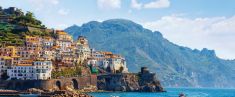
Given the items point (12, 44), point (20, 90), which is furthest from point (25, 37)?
point (20, 90)

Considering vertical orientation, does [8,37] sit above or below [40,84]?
above

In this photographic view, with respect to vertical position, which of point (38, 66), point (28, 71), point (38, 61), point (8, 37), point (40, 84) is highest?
point (8, 37)

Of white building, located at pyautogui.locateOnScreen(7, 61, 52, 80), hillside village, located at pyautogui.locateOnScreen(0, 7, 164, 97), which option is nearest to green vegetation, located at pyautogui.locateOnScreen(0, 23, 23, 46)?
hillside village, located at pyautogui.locateOnScreen(0, 7, 164, 97)

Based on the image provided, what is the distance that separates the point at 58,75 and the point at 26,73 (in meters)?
12.6

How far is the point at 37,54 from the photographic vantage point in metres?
183

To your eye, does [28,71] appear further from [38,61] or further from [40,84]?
[40,84]

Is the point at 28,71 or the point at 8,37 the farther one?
the point at 8,37

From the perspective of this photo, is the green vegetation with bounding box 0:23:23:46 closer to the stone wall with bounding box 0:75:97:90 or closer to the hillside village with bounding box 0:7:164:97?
the hillside village with bounding box 0:7:164:97

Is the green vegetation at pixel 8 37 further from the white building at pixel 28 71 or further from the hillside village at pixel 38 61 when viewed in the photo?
the white building at pixel 28 71

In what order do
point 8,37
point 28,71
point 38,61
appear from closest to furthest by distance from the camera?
1. point 28,71
2. point 38,61
3. point 8,37

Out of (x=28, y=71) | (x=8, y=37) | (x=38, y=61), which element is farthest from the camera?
(x=8, y=37)

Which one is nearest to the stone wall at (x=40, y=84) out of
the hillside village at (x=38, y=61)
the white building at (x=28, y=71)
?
the hillside village at (x=38, y=61)

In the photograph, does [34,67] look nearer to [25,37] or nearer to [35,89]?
[35,89]

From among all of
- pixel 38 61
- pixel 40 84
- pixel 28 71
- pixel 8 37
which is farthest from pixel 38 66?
pixel 8 37
